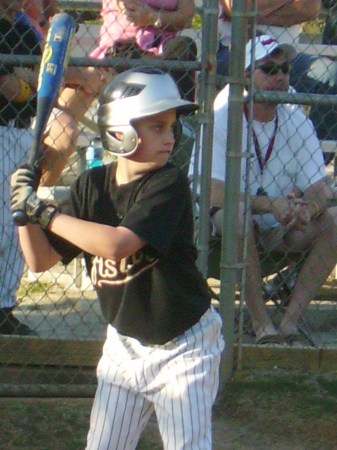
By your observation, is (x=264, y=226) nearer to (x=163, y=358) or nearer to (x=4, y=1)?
(x=4, y=1)

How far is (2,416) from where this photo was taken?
4.40m

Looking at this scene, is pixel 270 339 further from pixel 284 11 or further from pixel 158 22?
pixel 284 11

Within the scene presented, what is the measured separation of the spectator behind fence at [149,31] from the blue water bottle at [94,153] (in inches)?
30.1

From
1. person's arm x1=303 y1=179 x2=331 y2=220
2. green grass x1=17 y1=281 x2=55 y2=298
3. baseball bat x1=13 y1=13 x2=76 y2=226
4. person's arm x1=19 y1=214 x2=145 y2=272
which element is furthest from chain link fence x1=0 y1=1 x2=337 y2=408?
person's arm x1=19 y1=214 x2=145 y2=272

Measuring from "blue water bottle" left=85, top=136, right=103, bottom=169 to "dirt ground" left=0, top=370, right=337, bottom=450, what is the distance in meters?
1.98

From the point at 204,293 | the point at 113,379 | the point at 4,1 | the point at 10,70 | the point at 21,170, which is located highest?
the point at 4,1

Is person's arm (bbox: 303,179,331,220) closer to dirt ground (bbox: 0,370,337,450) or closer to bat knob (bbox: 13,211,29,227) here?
dirt ground (bbox: 0,370,337,450)

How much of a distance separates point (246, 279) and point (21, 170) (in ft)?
A: 7.09

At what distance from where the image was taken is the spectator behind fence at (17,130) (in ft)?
16.0

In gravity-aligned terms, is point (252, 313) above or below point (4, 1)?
below

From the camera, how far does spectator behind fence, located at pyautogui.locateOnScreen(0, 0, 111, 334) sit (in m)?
4.88

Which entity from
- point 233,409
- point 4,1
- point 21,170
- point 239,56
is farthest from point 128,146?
point 4,1

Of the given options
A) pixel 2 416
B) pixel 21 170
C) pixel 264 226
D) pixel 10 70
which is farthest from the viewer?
pixel 264 226

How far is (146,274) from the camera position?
316 cm
